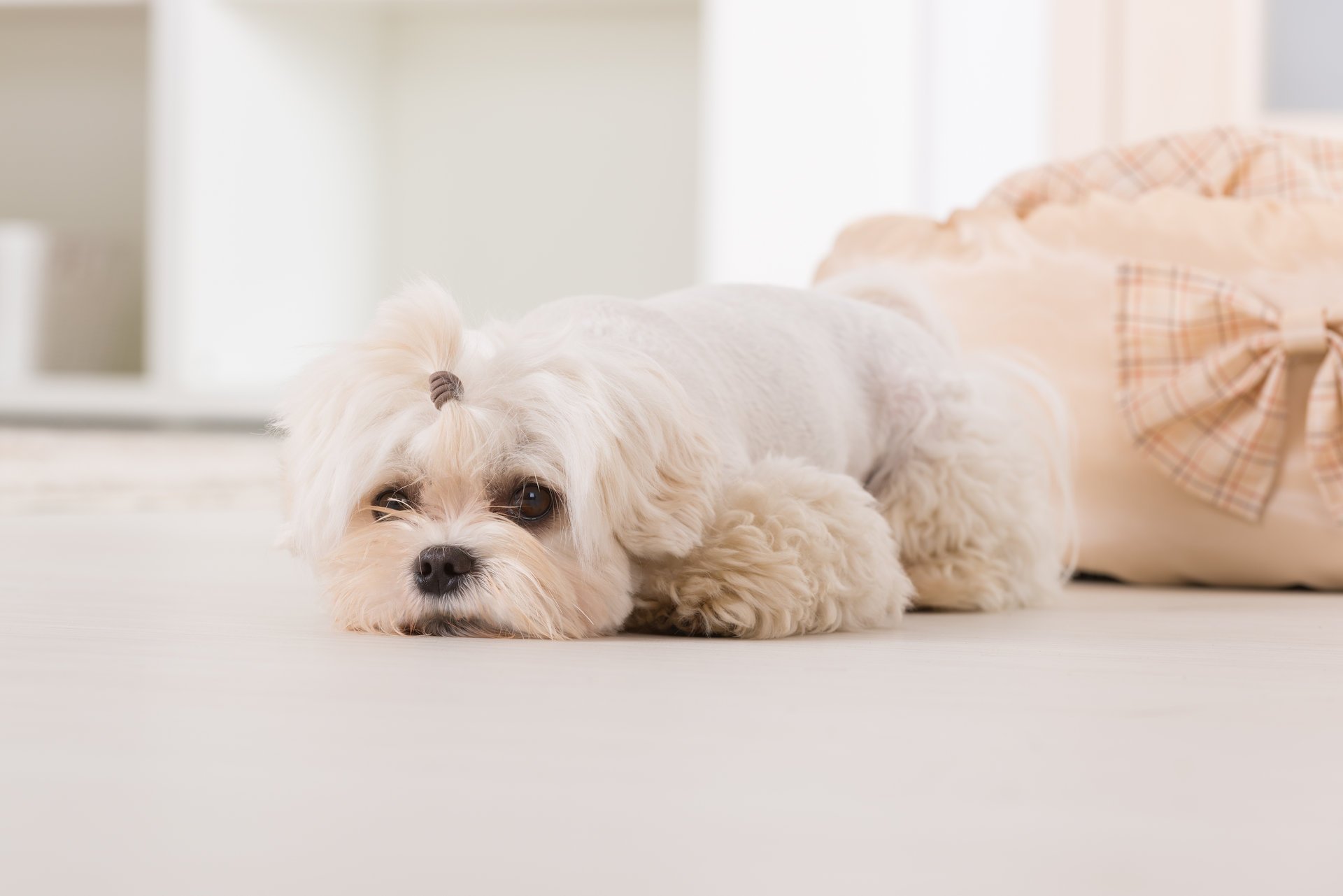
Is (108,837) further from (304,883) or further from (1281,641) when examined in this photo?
(1281,641)

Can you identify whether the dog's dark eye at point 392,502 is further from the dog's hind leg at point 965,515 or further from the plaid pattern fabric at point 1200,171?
the plaid pattern fabric at point 1200,171

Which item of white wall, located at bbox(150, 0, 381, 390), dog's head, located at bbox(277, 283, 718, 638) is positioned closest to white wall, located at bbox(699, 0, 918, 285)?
white wall, located at bbox(150, 0, 381, 390)

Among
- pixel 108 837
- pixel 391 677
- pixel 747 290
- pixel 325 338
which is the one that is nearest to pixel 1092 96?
pixel 325 338

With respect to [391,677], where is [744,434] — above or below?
above

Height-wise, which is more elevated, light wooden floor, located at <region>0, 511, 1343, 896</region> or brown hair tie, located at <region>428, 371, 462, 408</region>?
brown hair tie, located at <region>428, 371, 462, 408</region>

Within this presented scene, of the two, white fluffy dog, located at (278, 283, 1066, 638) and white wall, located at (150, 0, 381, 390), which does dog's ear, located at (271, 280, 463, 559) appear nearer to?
white fluffy dog, located at (278, 283, 1066, 638)

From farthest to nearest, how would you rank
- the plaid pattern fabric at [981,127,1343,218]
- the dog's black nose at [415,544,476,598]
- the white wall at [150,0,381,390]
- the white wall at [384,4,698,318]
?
1. the white wall at [384,4,698,318]
2. the white wall at [150,0,381,390]
3. the plaid pattern fabric at [981,127,1343,218]
4. the dog's black nose at [415,544,476,598]

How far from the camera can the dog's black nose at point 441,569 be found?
1.18m

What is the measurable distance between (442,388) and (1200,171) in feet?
4.17

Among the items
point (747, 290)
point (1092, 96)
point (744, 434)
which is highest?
point (1092, 96)

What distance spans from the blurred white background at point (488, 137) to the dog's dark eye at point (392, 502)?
2.58 metres

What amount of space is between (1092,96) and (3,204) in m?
3.09

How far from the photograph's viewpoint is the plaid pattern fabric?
204 cm

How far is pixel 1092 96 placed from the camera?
3.90 m
